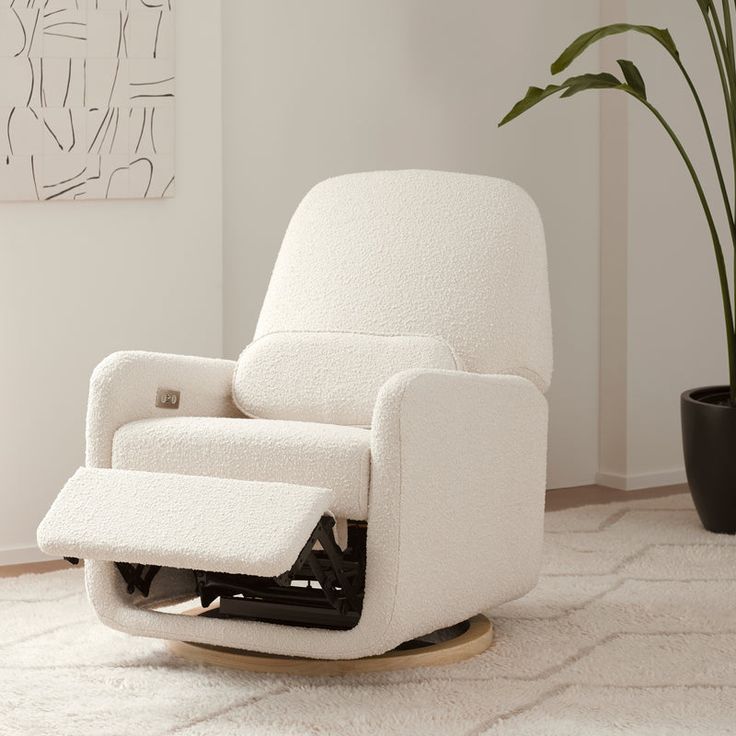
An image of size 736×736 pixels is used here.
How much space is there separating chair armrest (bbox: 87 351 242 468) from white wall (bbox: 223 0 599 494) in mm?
1103

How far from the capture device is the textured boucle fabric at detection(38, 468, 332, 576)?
191 centimetres

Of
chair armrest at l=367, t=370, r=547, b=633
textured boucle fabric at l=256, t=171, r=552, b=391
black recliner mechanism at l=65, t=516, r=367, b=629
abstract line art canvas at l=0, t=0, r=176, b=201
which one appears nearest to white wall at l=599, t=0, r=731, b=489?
abstract line art canvas at l=0, t=0, r=176, b=201

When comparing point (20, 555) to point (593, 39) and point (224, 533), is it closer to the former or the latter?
point (224, 533)

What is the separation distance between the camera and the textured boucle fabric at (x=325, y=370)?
7.78ft

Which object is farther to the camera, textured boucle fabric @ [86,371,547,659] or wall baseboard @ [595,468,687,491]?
wall baseboard @ [595,468,687,491]

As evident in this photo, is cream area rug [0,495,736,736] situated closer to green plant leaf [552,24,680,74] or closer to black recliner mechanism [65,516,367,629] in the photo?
black recliner mechanism [65,516,367,629]

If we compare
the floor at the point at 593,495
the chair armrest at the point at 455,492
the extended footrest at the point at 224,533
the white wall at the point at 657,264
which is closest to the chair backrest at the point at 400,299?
the chair armrest at the point at 455,492

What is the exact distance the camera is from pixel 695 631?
8.01 ft

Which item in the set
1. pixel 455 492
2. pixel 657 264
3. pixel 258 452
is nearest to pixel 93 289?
pixel 258 452

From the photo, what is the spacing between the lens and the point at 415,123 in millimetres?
3822

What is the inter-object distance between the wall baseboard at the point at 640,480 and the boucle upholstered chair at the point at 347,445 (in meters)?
1.79

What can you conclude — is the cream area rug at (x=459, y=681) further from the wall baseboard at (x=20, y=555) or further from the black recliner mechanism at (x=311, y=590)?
the wall baseboard at (x=20, y=555)

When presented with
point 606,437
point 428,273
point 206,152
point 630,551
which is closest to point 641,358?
point 606,437

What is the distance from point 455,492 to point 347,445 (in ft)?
0.78
